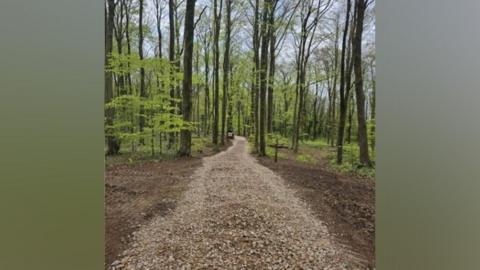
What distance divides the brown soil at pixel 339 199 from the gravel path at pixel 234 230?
6 cm

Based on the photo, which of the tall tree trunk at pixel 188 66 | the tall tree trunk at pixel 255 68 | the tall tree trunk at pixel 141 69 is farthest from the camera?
the tall tree trunk at pixel 255 68

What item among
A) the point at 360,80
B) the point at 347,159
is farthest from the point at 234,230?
the point at 360,80

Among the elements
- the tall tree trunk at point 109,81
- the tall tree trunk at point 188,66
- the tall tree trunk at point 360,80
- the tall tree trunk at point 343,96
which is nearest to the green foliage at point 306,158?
the tall tree trunk at point 343,96

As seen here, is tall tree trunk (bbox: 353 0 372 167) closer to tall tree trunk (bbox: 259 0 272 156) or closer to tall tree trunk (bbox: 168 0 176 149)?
tall tree trunk (bbox: 259 0 272 156)

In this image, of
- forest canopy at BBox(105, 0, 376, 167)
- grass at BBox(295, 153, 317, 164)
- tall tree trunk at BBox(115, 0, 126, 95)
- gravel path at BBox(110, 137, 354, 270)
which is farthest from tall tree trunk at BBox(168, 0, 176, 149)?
grass at BBox(295, 153, 317, 164)

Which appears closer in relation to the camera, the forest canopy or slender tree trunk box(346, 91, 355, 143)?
the forest canopy

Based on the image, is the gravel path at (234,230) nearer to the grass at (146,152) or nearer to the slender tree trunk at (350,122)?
the grass at (146,152)

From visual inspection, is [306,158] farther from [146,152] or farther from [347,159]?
[146,152]

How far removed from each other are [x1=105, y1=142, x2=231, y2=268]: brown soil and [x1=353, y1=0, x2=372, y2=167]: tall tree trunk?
40.4 inches

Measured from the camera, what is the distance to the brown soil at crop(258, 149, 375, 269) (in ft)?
6.01

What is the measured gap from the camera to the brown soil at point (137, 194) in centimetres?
155
